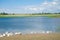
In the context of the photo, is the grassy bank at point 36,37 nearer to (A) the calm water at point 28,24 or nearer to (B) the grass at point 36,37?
(B) the grass at point 36,37

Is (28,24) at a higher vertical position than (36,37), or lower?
higher

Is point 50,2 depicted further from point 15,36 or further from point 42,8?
point 15,36

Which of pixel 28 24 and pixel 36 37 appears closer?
pixel 36 37

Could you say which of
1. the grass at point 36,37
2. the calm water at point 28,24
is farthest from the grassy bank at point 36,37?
the calm water at point 28,24

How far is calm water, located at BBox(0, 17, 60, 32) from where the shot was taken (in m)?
4.17

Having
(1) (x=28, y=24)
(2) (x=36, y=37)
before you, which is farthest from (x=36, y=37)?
(1) (x=28, y=24)

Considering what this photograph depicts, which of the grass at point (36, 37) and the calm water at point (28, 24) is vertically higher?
the calm water at point (28, 24)

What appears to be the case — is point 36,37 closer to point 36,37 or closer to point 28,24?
point 36,37

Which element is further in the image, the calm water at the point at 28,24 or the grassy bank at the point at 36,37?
the calm water at the point at 28,24

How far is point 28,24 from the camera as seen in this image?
4.25 metres

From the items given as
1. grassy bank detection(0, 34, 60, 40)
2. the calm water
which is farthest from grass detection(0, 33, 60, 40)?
the calm water

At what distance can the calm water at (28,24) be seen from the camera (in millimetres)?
4168

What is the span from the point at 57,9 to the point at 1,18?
126cm

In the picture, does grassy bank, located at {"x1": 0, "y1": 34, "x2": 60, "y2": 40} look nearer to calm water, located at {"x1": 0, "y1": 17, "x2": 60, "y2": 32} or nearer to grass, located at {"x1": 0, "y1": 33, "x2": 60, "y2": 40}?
grass, located at {"x1": 0, "y1": 33, "x2": 60, "y2": 40}
